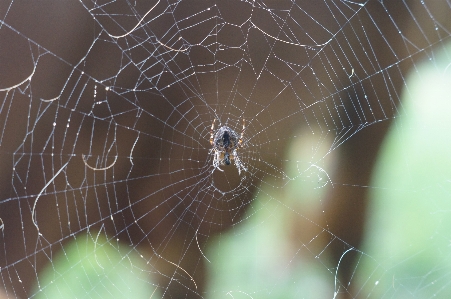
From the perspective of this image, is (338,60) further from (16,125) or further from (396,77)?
(16,125)

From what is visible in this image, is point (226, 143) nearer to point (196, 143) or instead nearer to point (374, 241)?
point (196, 143)

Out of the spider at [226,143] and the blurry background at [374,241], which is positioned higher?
the spider at [226,143]

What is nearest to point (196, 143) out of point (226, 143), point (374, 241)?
point (226, 143)

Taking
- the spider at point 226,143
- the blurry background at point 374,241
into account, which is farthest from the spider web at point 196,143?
the spider at point 226,143

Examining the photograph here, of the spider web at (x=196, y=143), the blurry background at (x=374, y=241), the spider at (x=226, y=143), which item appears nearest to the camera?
the blurry background at (x=374, y=241)

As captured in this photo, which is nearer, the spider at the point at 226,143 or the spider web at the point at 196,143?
the spider web at the point at 196,143

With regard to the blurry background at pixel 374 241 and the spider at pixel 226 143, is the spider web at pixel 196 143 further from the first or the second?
the spider at pixel 226 143

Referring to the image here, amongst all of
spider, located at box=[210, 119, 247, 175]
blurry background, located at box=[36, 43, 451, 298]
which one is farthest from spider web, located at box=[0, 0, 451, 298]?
spider, located at box=[210, 119, 247, 175]

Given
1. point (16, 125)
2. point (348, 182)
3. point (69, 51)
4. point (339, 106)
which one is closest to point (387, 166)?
point (348, 182)

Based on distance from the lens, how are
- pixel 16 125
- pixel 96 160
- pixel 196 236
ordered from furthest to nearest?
pixel 196 236 → pixel 96 160 → pixel 16 125
